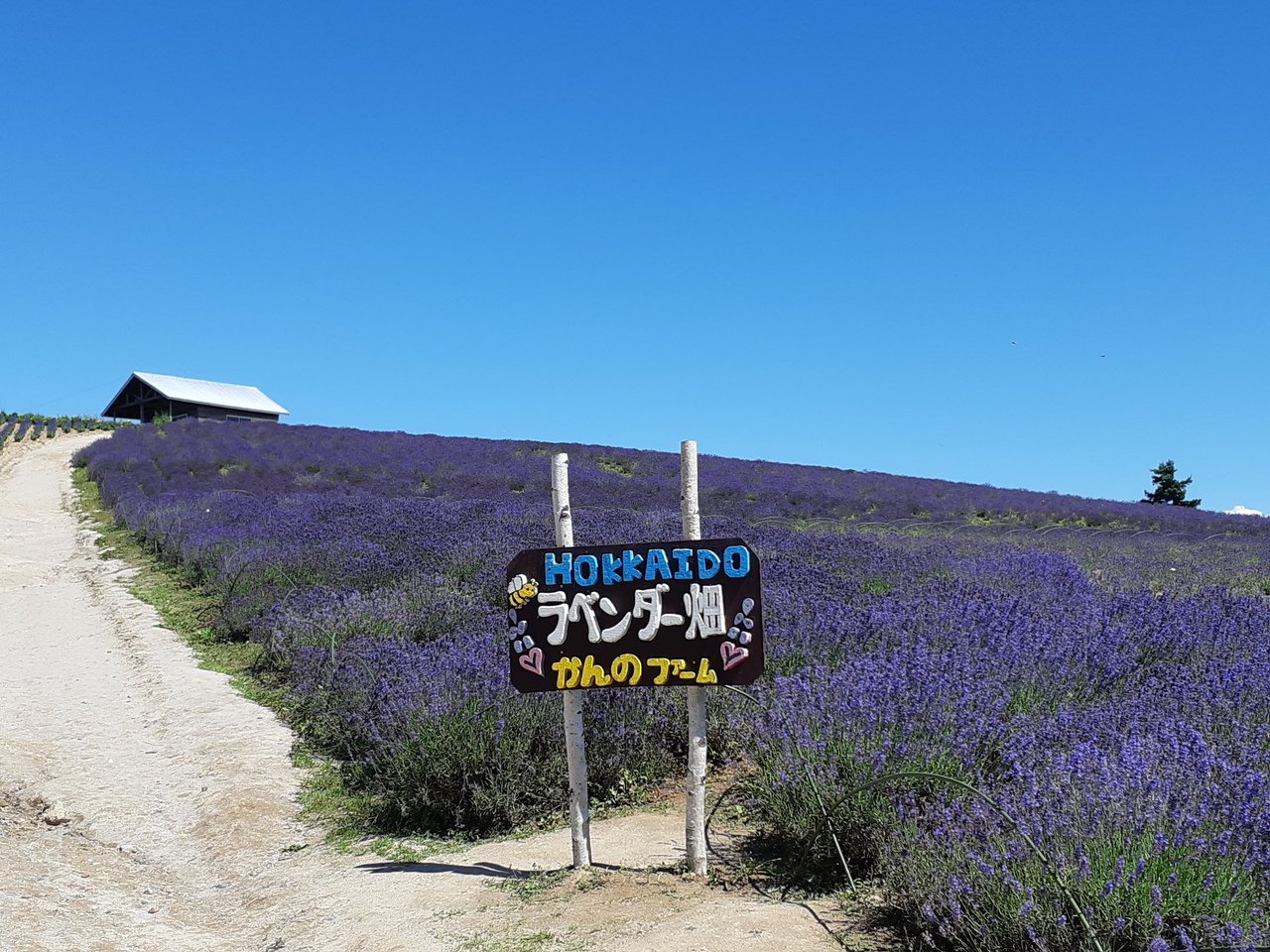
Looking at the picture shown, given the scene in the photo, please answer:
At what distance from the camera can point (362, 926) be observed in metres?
3.35

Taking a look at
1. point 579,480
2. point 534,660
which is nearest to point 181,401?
point 579,480

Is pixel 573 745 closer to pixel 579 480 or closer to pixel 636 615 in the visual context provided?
pixel 636 615

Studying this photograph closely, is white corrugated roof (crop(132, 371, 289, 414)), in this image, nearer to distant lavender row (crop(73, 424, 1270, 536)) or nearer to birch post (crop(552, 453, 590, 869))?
distant lavender row (crop(73, 424, 1270, 536))

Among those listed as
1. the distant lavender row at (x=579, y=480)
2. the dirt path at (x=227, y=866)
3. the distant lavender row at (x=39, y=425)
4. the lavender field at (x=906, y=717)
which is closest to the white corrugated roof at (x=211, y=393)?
the distant lavender row at (x=39, y=425)

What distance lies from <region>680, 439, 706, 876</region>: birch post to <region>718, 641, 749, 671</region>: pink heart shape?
0.20 meters

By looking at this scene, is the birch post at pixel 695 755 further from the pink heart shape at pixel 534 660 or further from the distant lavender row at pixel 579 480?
the distant lavender row at pixel 579 480

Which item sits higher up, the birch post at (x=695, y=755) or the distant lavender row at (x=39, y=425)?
the distant lavender row at (x=39, y=425)

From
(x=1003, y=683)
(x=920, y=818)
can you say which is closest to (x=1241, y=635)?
(x=1003, y=683)

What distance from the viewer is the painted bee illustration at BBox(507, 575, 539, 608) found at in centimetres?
363

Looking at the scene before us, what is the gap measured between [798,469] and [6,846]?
26560mm

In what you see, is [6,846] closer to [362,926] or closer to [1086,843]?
[362,926]

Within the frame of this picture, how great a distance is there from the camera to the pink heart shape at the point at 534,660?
11.9 ft

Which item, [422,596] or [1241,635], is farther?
[422,596]

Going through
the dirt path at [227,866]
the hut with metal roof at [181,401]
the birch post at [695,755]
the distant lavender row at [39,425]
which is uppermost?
the hut with metal roof at [181,401]
